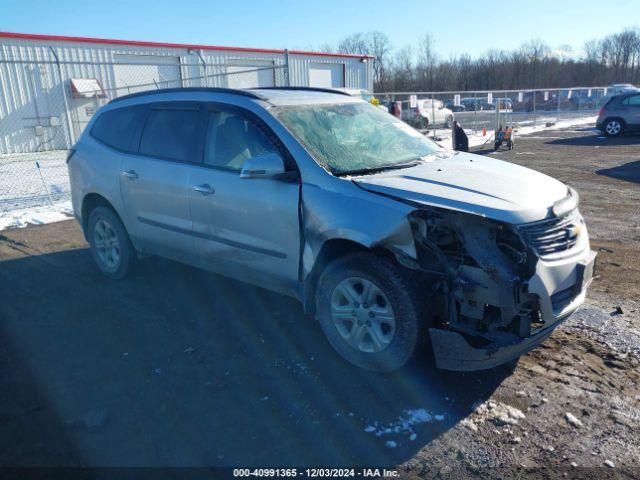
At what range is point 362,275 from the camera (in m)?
3.60

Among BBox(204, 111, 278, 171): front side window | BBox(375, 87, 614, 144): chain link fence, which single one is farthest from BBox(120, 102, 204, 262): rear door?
BBox(375, 87, 614, 144): chain link fence

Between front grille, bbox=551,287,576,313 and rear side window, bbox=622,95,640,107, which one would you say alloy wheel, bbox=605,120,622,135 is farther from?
front grille, bbox=551,287,576,313

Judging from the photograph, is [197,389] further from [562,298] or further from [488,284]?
[562,298]

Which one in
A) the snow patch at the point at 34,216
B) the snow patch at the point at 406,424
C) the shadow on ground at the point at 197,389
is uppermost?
the snow patch at the point at 34,216

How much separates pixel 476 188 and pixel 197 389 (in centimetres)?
228

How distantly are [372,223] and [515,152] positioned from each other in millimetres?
15092

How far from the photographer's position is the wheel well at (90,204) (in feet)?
18.9

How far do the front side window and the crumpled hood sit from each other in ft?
3.13

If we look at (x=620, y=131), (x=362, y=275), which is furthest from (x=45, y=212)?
(x=620, y=131)

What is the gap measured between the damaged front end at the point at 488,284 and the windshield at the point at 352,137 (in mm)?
870

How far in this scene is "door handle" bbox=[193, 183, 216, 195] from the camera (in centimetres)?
443

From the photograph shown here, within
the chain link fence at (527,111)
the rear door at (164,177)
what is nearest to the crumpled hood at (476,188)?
the rear door at (164,177)

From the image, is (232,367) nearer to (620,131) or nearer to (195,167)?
(195,167)

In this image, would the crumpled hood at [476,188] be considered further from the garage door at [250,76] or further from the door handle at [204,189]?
the garage door at [250,76]
